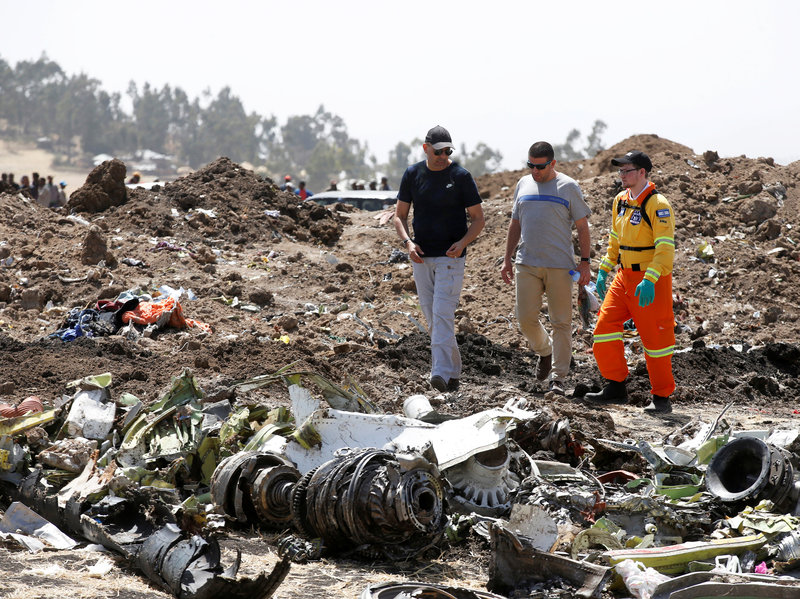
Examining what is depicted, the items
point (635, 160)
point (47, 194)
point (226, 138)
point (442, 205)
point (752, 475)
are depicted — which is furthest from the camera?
point (226, 138)

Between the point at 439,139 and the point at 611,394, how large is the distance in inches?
102

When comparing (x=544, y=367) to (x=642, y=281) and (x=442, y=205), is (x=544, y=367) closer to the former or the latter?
(x=642, y=281)

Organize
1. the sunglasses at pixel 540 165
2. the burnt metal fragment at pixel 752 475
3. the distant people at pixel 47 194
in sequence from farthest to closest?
the distant people at pixel 47 194
the sunglasses at pixel 540 165
the burnt metal fragment at pixel 752 475

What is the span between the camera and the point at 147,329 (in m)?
9.73

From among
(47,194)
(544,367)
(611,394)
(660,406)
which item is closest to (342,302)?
(544,367)

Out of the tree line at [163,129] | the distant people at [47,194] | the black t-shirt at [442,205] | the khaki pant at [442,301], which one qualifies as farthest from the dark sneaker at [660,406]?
the tree line at [163,129]

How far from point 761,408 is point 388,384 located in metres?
3.19

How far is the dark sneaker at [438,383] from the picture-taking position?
24.4ft

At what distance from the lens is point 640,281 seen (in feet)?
23.6

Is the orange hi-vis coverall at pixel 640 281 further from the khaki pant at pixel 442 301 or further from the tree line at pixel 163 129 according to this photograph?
the tree line at pixel 163 129

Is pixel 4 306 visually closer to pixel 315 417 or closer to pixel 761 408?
pixel 315 417

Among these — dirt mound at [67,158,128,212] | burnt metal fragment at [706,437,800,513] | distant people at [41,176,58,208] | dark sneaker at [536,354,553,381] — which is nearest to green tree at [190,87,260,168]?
distant people at [41,176,58,208]

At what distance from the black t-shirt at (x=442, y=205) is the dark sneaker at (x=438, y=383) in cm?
100

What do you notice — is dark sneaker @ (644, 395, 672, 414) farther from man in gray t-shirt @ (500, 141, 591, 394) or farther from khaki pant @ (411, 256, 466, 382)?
khaki pant @ (411, 256, 466, 382)
